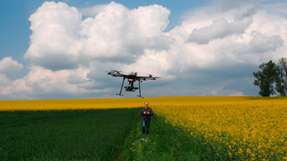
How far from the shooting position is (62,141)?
2553cm

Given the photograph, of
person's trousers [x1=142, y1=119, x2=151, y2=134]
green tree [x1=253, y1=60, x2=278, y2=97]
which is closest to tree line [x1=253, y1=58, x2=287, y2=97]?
green tree [x1=253, y1=60, x2=278, y2=97]

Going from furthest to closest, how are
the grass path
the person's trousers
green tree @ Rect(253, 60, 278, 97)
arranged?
green tree @ Rect(253, 60, 278, 97)
the person's trousers
the grass path

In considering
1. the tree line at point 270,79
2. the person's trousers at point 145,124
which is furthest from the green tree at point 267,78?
the person's trousers at point 145,124

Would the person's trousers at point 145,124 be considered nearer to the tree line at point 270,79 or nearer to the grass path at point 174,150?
the grass path at point 174,150

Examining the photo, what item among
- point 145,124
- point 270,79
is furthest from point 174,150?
point 270,79

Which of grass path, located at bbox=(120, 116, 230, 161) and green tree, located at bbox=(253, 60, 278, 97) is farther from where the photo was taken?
green tree, located at bbox=(253, 60, 278, 97)

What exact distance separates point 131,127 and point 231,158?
2084 cm

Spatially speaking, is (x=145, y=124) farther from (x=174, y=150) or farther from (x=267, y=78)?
(x=267, y=78)

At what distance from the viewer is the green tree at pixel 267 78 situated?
348 ft

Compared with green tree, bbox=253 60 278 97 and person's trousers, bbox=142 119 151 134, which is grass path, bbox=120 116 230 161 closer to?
person's trousers, bbox=142 119 151 134

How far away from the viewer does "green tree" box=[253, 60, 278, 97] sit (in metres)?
106

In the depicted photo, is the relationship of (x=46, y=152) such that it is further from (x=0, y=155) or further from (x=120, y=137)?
(x=120, y=137)

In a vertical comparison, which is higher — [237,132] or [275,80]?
[275,80]

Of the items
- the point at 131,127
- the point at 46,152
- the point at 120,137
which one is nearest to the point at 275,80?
the point at 131,127
